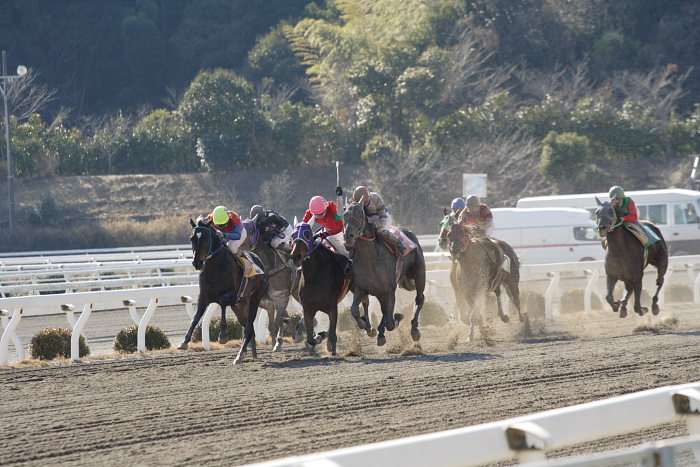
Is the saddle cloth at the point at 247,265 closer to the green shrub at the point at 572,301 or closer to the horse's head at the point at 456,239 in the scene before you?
the horse's head at the point at 456,239

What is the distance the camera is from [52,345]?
11.3 metres

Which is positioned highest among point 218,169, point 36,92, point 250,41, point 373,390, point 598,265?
point 250,41

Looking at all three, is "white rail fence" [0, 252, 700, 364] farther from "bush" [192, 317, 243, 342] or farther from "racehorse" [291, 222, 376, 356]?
"racehorse" [291, 222, 376, 356]

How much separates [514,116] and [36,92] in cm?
2153

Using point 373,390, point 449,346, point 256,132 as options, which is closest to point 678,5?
point 256,132

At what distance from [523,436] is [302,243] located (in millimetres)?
6306

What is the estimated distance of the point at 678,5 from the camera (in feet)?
146

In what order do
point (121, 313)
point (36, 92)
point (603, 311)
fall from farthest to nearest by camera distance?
point (36, 92)
point (121, 313)
point (603, 311)

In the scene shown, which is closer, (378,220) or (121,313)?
(378,220)

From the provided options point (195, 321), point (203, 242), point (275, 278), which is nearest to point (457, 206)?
point (275, 278)

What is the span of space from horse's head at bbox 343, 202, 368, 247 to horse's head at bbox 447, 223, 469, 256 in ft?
6.20

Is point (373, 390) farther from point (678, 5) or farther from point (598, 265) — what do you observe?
point (678, 5)

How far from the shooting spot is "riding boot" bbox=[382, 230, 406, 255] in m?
10.6

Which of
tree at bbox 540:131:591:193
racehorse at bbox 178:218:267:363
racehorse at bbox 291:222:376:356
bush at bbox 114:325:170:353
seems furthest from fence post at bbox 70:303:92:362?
tree at bbox 540:131:591:193
